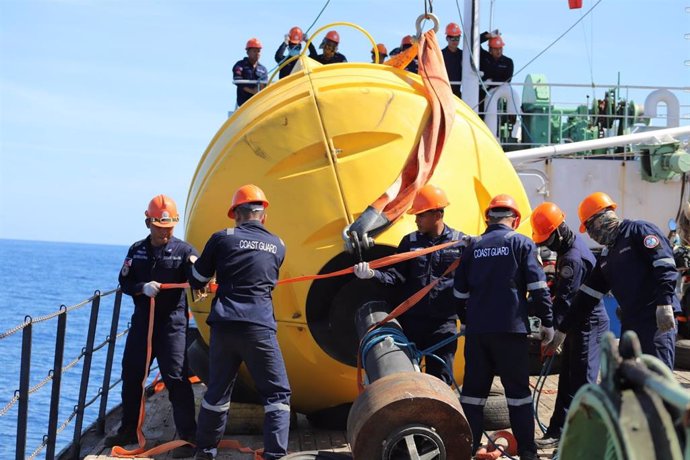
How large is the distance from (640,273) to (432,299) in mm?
1329

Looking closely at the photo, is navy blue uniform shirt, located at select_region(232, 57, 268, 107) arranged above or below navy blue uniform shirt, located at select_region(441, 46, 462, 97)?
below

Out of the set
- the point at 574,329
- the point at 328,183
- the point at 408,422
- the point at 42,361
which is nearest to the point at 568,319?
the point at 574,329

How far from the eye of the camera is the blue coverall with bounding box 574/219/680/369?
5.82m

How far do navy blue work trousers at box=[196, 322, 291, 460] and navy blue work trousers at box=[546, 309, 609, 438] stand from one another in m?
2.06

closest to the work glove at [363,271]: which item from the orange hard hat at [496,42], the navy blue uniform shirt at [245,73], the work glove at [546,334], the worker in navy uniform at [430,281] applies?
the worker in navy uniform at [430,281]

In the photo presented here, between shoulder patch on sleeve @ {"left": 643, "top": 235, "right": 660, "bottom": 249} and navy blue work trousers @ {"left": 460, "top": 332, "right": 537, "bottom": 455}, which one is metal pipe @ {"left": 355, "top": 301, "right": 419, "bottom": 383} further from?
shoulder patch on sleeve @ {"left": 643, "top": 235, "right": 660, "bottom": 249}

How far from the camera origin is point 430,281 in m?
6.18

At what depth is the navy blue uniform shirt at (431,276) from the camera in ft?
20.1

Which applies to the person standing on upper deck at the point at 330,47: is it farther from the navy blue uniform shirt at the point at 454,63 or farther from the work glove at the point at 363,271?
the work glove at the point at 363,271

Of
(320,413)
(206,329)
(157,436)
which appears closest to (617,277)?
(320,413)

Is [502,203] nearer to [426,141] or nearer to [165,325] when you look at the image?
[426,141]

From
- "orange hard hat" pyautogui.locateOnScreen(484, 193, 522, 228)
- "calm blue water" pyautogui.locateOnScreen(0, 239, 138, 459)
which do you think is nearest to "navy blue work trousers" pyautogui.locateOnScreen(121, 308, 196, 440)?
"orange hard hat" pyautogui.locateOnScreen(484, 193, 522, 228)

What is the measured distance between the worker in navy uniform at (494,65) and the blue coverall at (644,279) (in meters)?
6.79

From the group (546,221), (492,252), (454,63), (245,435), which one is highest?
(454,63)
